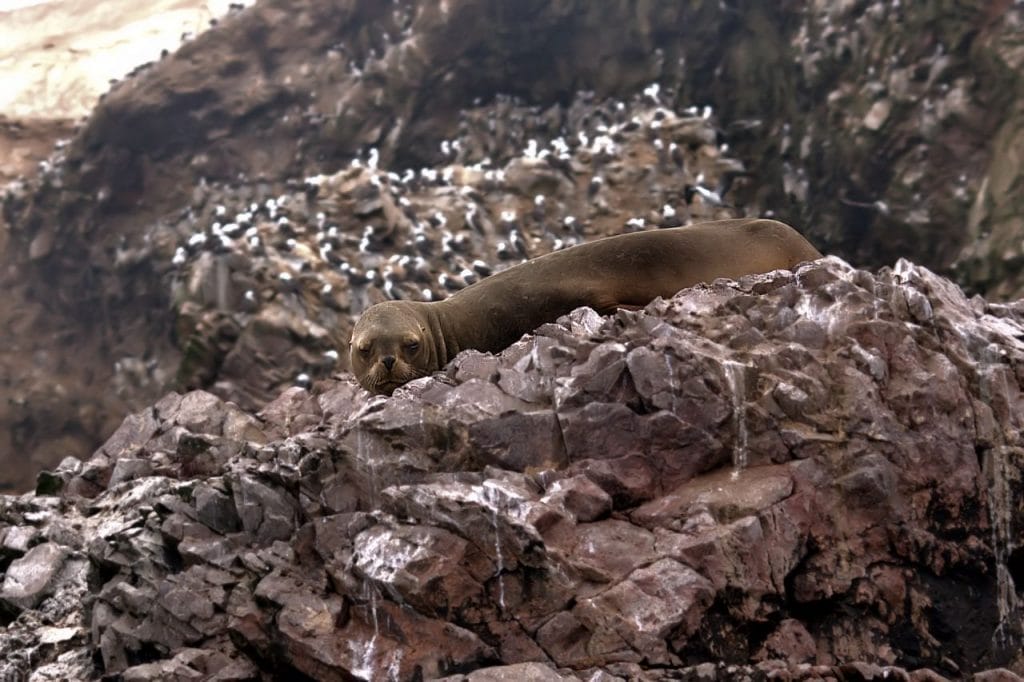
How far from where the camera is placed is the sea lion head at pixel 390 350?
809 centimetres

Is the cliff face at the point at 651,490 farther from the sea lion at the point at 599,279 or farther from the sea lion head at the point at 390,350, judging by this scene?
the sea lion at the point at 599,279

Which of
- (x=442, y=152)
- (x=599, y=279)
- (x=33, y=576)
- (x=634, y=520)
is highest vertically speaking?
(x=599, y=279)

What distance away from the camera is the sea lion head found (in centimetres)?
809

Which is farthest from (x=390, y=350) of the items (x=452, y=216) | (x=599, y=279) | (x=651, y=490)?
(x=452, y=216)

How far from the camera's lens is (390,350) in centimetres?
816

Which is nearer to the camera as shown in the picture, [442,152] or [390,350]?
[390,350]

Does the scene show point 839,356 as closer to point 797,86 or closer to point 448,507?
point 448,507

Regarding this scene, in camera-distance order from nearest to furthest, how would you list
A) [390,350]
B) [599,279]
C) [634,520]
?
[634,520]
[390,350]
[599,279]

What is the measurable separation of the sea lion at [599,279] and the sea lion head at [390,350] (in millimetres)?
60

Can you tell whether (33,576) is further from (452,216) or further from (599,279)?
(452,216)

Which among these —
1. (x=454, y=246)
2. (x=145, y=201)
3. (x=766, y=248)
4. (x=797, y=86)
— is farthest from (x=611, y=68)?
(x=766, y=248)

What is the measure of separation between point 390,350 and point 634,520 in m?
2.42

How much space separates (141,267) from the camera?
25016 millimetres

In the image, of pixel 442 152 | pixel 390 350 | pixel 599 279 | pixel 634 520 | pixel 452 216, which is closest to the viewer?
pixel 634 520
